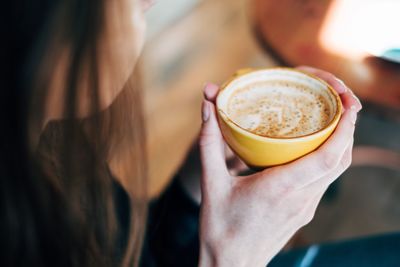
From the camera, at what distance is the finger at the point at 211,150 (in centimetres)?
62

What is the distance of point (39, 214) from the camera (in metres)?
0.53

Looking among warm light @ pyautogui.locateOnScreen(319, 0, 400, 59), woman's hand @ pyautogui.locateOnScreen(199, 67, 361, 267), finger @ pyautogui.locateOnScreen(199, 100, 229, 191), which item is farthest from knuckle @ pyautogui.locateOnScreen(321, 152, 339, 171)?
warm light @ pyautogui.locateOnScreen(319, 0, 400, 59)

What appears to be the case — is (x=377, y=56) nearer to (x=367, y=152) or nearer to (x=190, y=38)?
(x=367, y=152)

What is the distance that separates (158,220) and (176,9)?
1.24 meters

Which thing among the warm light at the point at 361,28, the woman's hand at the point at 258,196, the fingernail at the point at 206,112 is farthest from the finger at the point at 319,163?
the warm light at the point at 361,28

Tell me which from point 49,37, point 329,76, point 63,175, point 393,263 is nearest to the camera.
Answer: point 49,37

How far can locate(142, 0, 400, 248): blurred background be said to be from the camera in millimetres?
979

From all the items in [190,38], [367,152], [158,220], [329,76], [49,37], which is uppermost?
[49,37]

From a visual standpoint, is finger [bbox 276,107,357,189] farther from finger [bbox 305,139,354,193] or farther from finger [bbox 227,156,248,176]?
finger [bbox 227,156,248,176]

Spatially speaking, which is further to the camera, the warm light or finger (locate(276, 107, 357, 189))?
the warm light

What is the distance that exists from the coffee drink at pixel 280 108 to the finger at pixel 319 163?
0.12ft

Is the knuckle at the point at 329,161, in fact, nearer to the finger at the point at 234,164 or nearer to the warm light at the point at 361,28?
the finger at the point at 234,164

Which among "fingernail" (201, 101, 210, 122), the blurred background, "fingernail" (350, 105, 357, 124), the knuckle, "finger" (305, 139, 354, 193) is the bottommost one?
the blurred background

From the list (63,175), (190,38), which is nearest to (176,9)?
(190,38)
